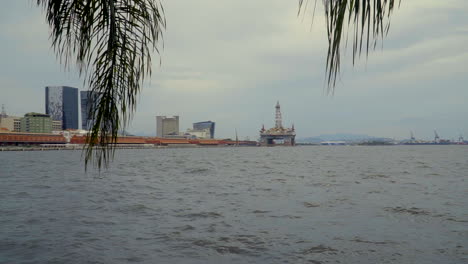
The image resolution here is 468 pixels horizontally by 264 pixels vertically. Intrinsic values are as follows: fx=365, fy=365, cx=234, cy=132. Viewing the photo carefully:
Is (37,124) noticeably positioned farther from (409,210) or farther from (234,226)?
(409,210)

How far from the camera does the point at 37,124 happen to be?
155 m

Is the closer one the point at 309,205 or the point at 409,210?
the point at 409,210

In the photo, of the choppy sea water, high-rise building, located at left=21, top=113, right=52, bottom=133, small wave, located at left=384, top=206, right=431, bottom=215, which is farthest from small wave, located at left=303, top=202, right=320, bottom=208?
high-rise building, located at left=21, top=113, right=52, bottom=133

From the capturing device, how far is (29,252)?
24.2 ft

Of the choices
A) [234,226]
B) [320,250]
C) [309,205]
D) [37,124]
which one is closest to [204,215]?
[234,226]

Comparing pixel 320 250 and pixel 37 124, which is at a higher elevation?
pixel 37 124

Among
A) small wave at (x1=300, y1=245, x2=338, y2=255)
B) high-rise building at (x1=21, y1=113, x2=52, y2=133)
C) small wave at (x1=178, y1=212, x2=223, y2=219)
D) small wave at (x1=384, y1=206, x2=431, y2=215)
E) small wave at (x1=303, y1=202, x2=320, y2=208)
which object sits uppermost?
high-rise building at (x1=21, y1=113, x2=52, y2=133)

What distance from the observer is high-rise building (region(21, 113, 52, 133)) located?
15425cm

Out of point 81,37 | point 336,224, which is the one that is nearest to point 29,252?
point 81,37

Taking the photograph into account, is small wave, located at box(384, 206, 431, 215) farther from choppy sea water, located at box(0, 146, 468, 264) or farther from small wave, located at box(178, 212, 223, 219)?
small wave, located at box(178, 212, 223, 219)

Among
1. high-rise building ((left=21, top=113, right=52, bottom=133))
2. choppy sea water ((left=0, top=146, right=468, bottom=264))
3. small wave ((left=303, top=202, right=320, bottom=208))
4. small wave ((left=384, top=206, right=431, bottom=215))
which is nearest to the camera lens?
choppy sea water ((left=0, top=146, right=468, bottom=264))

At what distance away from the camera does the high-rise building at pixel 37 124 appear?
506 feet

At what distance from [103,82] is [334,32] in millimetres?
1333

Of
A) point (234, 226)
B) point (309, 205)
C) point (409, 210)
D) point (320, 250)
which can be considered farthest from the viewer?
point (309, 205)
